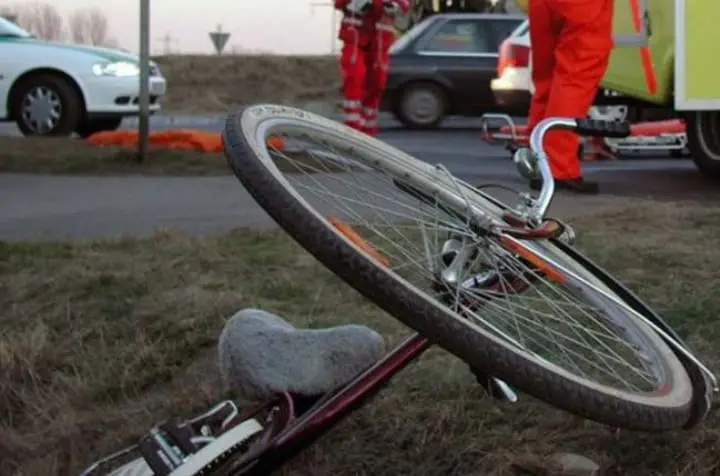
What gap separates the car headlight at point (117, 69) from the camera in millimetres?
13766

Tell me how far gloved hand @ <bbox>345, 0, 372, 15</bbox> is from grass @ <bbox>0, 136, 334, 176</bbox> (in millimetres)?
1409

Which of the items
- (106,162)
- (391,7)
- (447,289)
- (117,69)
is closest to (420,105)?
(117,69)

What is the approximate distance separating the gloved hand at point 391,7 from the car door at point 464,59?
9456mm

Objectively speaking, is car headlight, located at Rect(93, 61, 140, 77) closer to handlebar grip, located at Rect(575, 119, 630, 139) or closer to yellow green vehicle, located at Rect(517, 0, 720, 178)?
yellow green vehicle, located at Rect(517, 0, 720, 178)

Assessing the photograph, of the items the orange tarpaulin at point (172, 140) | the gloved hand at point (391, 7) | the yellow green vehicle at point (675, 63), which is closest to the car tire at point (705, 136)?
the yellow green vehicle at point (675, 63)

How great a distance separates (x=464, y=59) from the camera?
63.9 feet

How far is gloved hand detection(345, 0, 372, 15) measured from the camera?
968 cm

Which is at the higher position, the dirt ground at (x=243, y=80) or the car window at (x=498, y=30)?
the car window at (x=498, y=30)

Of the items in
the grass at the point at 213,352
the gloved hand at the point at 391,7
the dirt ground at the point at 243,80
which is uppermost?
the gloved hand at the point at 391,7

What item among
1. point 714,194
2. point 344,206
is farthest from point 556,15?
point 344,206

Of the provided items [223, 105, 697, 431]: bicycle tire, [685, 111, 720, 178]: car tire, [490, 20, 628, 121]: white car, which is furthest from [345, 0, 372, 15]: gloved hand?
[223, 105, 697, 431]: bicycle tire

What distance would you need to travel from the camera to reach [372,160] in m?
2.86

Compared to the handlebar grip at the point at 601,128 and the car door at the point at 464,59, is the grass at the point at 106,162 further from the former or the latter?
the car door at the point at 464,59

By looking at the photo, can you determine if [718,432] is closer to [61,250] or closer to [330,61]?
[61,250]
